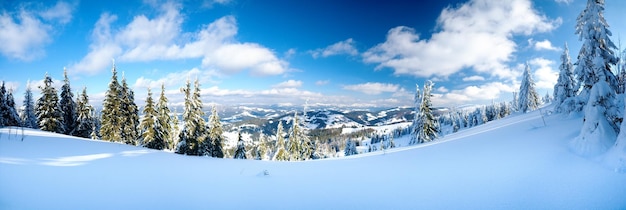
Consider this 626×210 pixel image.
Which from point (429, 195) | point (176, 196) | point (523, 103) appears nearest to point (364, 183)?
point (429, 195)

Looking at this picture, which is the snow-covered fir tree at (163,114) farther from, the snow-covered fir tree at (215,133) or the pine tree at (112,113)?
the snow-covered fir tree at (215,133)

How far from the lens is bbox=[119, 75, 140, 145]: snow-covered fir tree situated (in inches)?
1281

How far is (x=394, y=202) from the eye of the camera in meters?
5.63

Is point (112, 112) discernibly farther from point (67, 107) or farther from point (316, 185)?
point (316, 185)

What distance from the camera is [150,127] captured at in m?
29.9

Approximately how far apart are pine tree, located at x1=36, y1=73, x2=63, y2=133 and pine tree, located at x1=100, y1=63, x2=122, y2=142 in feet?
21.4

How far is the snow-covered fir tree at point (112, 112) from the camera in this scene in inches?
1224

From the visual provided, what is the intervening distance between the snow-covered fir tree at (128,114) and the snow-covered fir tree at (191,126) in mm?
10122

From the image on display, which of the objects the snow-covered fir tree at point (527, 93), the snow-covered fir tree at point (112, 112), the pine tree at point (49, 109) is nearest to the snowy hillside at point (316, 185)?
the snow-covered fir tree at point (112, 112)

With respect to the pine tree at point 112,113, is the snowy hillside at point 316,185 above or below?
below

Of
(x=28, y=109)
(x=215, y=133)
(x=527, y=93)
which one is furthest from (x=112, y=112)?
(x=527, y=93)

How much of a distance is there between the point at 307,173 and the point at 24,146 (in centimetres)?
992

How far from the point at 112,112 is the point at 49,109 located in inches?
322

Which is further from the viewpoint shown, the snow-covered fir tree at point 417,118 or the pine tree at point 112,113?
the snow-covered fir tree at point 417,118
